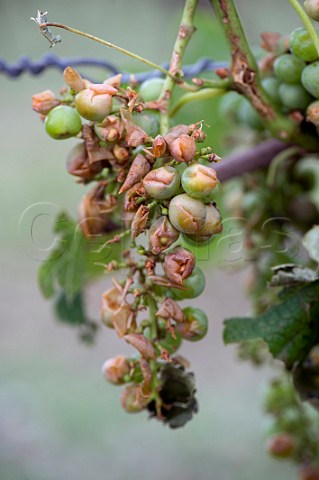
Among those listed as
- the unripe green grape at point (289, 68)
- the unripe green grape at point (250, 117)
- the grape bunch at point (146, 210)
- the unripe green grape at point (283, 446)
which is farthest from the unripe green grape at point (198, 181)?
the unripe green grape at point (283, 446)

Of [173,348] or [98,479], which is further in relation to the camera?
[98,479]

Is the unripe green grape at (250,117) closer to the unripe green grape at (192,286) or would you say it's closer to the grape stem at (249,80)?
the grape stem at (249,80)

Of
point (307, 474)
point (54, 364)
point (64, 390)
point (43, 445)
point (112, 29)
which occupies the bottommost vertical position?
point (307, 474)

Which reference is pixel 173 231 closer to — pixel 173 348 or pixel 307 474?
pixel 173 348

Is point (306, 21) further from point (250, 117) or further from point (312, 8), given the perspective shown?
point (250, 117)

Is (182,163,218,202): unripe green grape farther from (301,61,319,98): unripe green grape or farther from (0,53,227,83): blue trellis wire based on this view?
(0,53,227,83): blue trellis wire

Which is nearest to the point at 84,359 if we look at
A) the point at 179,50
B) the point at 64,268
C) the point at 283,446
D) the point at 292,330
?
the point at 283,446

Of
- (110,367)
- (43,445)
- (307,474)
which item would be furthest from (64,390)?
(110,367)
